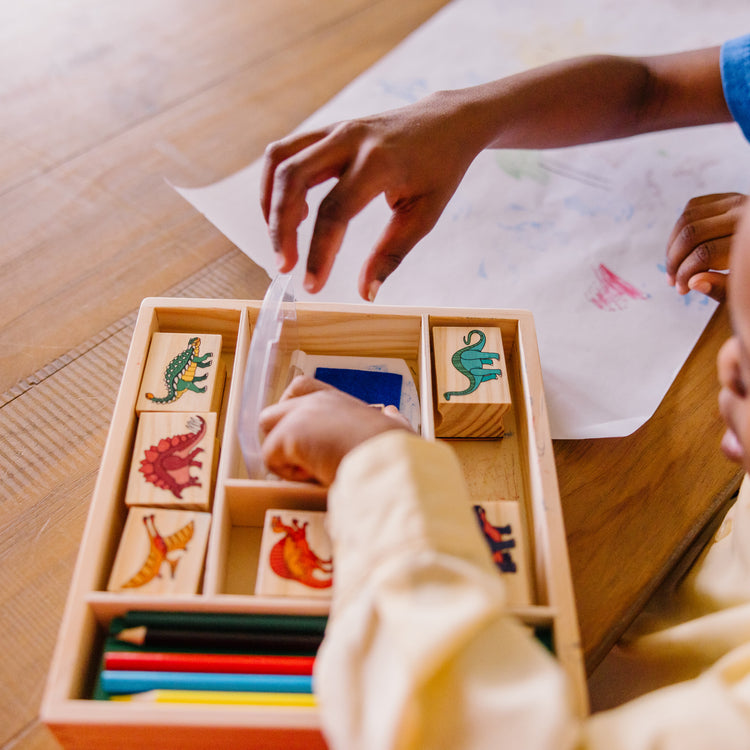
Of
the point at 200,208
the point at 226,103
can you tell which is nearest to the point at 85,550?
the point at 200,208

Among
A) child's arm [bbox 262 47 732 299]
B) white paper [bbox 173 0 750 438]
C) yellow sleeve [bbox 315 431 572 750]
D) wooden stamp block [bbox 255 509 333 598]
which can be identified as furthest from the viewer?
white paper [bbox 173 0 750 438]

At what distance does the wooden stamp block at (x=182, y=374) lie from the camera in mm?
490

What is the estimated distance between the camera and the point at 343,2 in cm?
92

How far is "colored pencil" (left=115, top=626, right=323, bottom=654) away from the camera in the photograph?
38 cm

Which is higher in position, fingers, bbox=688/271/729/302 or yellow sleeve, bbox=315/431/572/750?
yellow sleeve, bbox=315/431/572/750

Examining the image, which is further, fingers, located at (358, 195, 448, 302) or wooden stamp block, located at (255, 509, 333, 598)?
fingers, located at (358, 195, 448, 302)

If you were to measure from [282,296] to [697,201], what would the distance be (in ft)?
1.38

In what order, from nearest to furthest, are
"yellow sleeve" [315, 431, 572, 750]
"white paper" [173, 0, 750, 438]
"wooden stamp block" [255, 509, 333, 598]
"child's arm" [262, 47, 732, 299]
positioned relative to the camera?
"yellow sleeve" [315, 431, 572, 750]
"wooden stamp block" [255, 509, 333, 598]
"child's arm" [262, 47, 732, 299]
"white paper" [173, 0, 750, 438]

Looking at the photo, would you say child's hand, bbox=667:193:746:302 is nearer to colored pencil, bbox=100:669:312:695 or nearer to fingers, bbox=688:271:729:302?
fingers, bbox=688:271:729:302

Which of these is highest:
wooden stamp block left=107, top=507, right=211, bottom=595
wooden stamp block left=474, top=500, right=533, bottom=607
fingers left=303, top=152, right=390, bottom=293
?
fingers left=303, top=152, right=390, bottom=293

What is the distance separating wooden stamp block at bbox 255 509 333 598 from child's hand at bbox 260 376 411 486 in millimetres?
A: 26

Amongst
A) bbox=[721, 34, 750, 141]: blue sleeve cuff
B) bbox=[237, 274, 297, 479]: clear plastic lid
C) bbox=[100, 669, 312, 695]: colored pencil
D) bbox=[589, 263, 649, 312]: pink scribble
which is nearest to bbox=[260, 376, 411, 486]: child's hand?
bbox=[237, 274, 297, 479]: clear plastic lid

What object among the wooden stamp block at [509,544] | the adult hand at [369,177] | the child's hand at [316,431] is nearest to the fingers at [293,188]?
the adult hand at [369,177]

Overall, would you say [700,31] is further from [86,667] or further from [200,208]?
[86,667]
